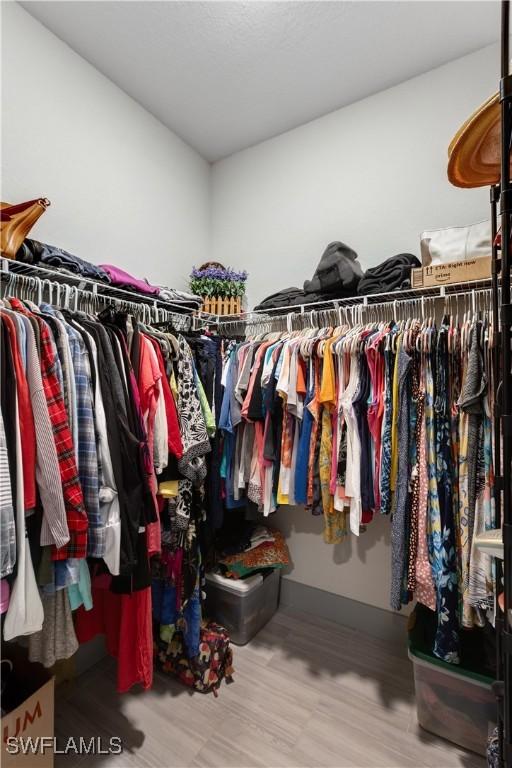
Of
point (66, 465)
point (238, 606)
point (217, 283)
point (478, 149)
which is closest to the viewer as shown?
point (478, 149)

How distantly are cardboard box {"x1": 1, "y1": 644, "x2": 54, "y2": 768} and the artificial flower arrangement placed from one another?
187 cm

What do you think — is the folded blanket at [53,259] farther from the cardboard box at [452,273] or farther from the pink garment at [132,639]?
the cardboard box at [452,273]

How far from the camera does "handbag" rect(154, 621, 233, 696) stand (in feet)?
5.18

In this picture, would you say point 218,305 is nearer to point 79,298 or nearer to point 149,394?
point 79,298

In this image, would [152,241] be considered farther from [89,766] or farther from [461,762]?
[461,762]

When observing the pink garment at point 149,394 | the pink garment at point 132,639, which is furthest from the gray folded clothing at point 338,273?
the pink garment at point 132,639

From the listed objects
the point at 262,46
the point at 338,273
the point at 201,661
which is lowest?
the point at 201,661

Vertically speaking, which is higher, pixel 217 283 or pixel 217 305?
pixel 217 283

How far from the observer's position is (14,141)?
4.92 ft

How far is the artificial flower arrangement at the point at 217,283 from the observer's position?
7.17 feet

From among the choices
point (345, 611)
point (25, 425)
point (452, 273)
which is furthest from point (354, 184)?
point (345, 611)

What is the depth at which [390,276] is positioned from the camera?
1.66 meters

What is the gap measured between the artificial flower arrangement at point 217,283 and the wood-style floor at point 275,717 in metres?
1.97

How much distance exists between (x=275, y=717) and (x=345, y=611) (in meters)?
0.71
